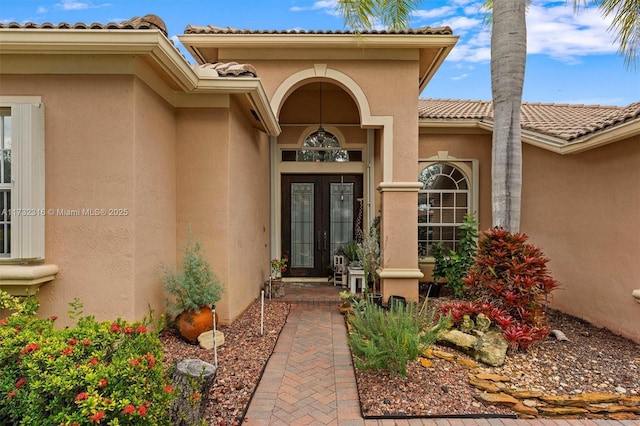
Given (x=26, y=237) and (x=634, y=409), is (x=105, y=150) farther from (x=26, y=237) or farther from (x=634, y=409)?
(x=634, y=409)

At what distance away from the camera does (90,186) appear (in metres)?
4.35

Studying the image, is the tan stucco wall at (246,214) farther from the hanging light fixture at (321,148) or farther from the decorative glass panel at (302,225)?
the hanging light fixture at (321,148)

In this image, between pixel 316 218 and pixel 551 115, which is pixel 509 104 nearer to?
pixel 551 115

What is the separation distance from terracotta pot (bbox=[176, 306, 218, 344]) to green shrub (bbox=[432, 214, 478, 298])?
5.30 metres

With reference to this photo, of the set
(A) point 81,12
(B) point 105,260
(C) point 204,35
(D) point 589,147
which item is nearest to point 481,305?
(D) point 589,147

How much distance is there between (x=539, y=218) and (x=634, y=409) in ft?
15.5

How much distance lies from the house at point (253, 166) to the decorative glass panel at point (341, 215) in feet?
0.13

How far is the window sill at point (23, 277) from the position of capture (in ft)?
13.1

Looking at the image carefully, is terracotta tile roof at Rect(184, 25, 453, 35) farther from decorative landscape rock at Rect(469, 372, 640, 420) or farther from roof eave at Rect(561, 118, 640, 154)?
decorative landscape rock at Rect(469, 372, 640, 420)

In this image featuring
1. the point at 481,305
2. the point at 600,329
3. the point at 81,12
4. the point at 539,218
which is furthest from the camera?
the point at 81,12

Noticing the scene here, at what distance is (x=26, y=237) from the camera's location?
4.13 m

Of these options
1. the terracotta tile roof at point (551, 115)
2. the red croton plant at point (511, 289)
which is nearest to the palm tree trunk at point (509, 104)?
the red croton plant at point (511, 289)

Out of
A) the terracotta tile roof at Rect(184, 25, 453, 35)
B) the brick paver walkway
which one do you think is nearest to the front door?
the terracotta tile roof at Rect(184, 25, 453, 35)

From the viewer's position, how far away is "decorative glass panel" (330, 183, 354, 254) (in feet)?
32.0
